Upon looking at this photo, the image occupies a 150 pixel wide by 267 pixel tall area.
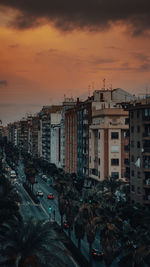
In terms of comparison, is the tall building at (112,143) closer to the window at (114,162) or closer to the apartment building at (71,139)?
the window at (114,162)

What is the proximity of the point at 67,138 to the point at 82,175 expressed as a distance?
29229 mm

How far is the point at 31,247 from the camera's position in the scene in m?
33.9

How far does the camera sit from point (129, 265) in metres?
35.6

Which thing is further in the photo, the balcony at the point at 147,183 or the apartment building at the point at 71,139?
the apartment building at the point at 71,139

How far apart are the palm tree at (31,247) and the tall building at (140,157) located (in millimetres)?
45998

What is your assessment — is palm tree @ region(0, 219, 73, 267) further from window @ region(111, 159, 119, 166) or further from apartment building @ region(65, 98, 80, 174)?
apartment building @ region(65, 98, 80, 174)

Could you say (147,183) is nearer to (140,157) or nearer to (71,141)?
(140,157)

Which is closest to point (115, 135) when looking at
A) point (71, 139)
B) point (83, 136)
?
point (83, 136)

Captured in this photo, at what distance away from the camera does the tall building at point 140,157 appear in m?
79.2

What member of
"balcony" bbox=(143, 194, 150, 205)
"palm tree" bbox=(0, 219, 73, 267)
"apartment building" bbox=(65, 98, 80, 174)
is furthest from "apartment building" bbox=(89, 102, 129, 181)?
"palm tree" bbox=(0, 219, 73, 267)

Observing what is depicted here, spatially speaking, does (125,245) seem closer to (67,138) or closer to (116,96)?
(116,96)

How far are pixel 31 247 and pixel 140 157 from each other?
49.5 m

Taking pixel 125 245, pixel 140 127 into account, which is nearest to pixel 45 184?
pixel 140 127

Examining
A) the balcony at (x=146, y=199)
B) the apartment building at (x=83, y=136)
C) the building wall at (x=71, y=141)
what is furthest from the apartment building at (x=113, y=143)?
the building wall at (x=71, y=141)
